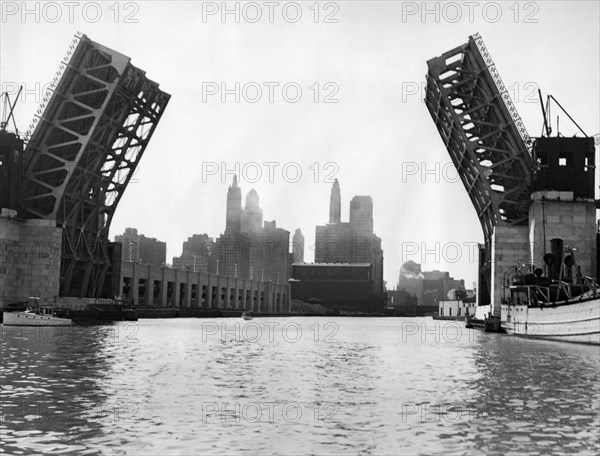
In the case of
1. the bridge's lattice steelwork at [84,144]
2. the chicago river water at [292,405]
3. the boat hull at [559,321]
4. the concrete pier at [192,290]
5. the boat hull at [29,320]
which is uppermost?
the bridge's lattice steelwork at [84,144]

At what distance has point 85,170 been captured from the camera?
7125 centimetres

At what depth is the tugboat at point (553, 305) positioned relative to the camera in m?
49.5

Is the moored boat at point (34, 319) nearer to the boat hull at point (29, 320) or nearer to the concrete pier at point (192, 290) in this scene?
the boat hull at point (29, 320)

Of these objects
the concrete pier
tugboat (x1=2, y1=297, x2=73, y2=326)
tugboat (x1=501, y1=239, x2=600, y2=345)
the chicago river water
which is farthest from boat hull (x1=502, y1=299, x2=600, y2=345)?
the concrete pier

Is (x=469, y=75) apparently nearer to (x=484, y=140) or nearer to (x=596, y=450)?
(x=484, y=140)

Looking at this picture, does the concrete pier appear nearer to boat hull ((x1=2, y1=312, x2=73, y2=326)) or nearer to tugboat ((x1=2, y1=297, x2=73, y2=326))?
tugboat ((x1=2, y1=297, x2=73, y2=326))

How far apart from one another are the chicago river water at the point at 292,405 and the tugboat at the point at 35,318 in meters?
29.3

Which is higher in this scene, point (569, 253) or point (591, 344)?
point (569, 253)

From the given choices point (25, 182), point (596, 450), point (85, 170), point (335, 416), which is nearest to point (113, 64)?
point (85, 170)

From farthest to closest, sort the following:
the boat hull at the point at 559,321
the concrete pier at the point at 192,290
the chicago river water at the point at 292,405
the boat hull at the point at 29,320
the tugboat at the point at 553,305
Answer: the concrete pier at the point at 192,290 → the boat hull at the point at 29,320 → the tugboat at the point at 553,305 → the boat hull at the point at 559,321 → the chicago river water at the point at 292,405

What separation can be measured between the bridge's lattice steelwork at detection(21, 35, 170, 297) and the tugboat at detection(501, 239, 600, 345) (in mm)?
35869

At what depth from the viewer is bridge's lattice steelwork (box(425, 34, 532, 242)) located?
65.1m

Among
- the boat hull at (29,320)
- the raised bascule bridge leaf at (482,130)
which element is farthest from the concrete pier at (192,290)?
the raised bascule bridge leaf at (482,130)

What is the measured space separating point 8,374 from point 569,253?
5073 centimetres
